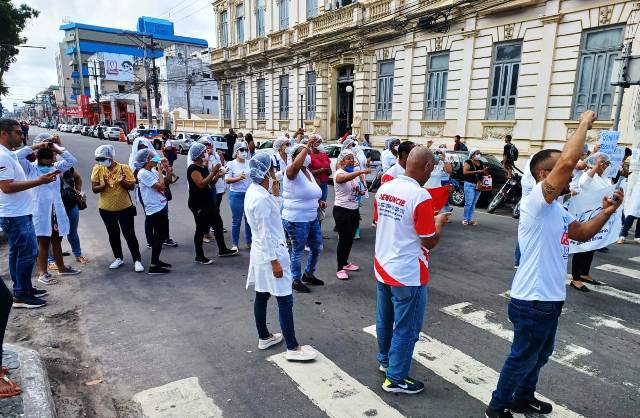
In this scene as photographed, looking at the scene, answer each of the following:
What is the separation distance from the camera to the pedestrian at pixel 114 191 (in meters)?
6.24

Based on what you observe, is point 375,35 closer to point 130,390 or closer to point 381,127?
point 381,127

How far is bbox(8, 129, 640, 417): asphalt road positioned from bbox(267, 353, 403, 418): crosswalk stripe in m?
0.01

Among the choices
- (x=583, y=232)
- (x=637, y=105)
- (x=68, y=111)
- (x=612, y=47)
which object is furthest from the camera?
(x=68, y=111)

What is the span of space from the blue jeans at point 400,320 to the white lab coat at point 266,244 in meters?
0.89

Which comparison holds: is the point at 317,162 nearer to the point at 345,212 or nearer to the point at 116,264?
the point at 345,212

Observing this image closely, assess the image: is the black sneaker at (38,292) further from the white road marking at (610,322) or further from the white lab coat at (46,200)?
the white road marking at (610,322)

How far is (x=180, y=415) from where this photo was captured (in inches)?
127

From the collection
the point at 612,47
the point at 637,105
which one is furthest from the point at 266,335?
the point at 612,47

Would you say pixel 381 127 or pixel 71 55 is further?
pixel 71 55

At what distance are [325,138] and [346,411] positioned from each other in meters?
24.0

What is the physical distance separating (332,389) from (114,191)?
179 inches

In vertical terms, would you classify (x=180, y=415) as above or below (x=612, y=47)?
below

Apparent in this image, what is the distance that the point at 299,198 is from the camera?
5508 mm

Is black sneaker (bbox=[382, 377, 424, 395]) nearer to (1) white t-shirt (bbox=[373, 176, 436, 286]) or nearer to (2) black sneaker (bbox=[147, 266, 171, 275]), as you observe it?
(1) white t-shirt (bbox=[373, 176, 436, 286])
